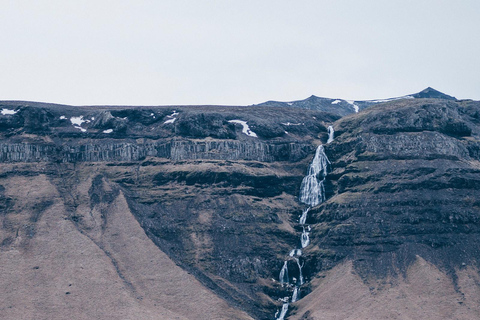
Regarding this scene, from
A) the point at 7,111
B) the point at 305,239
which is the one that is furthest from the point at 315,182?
the point at 7,111

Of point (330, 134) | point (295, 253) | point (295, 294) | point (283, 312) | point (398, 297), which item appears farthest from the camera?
point (330, 134)

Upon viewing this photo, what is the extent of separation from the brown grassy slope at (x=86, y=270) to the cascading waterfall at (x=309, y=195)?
16.8m

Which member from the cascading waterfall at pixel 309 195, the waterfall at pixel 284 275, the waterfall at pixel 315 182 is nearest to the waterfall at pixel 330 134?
the cascading waterfall at pixel 309 195

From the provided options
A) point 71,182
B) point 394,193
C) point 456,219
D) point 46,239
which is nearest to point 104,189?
point 71,182

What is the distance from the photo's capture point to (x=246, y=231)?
126062 mm

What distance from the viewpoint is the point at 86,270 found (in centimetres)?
11000

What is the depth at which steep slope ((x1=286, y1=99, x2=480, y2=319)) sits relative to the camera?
351ft

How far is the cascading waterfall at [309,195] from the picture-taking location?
11950cm

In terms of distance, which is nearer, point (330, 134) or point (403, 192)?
point (403, 192)

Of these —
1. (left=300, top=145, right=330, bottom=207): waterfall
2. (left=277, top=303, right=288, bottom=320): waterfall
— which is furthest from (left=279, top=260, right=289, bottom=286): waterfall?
(left=300, top=145, right=330, bottom=207): waterfall

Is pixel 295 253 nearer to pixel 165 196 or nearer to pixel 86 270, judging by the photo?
pixel 165 196

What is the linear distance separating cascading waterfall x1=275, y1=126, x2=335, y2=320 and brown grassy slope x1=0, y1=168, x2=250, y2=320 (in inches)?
660

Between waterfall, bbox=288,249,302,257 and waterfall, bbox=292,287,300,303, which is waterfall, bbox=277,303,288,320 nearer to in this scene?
waterfall, bbox=292,287,300,303

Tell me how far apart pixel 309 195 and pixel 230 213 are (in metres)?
21.1
